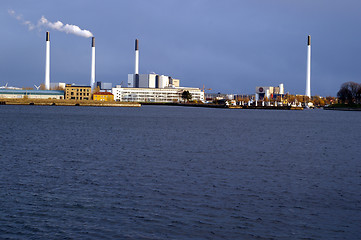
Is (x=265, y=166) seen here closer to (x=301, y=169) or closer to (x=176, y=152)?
(x=301, y=169)

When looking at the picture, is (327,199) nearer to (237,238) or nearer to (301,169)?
(237,238)

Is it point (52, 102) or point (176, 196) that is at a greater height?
point (52, 102)

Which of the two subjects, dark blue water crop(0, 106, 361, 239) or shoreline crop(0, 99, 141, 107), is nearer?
dark blue water crop(0, 106, 361, 239)

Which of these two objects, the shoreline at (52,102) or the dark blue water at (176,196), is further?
the shoreline at (52,102)

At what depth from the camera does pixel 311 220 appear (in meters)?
14.6

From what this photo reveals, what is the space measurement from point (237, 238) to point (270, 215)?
2.74 meters

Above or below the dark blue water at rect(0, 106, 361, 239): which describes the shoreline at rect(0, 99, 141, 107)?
above

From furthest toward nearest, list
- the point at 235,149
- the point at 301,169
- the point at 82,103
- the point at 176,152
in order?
the point at 82,103
the point at 235,149
the point at 176,152
the point at 301,169

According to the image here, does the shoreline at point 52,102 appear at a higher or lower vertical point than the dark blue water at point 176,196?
higher

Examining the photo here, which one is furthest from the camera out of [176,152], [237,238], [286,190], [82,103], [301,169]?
[82,103]

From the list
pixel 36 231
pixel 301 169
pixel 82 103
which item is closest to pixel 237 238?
pixel 36 231

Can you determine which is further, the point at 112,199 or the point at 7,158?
the point at 7,158

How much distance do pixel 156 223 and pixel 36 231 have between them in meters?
3.46

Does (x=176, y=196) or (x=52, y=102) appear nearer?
(x=176, y=196)
